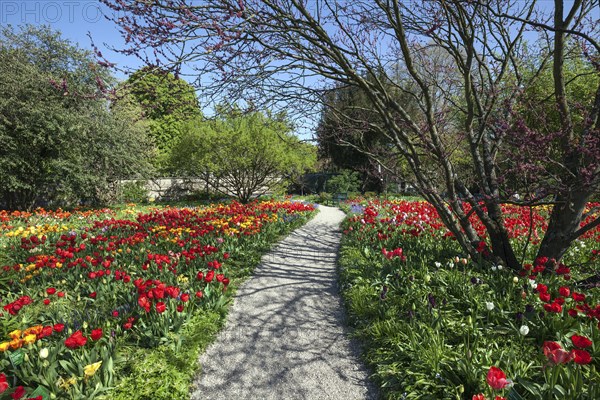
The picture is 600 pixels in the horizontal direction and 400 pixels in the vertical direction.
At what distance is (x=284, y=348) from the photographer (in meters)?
3.17

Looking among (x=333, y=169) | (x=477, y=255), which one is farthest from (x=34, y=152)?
(x=333, y=169)

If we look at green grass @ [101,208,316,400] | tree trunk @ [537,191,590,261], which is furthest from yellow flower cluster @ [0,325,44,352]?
tree trunk @ [537,191,590,261]

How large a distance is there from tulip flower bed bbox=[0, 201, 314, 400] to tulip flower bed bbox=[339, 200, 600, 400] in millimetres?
1836

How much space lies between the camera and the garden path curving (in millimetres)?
2592

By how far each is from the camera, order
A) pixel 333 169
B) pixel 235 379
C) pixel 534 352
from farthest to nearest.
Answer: pixel 333 169, pixel 235 379, pixel 534 352

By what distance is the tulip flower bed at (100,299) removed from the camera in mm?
2277

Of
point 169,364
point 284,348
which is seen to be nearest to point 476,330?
point 284,348

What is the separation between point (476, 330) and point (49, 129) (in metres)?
13.3

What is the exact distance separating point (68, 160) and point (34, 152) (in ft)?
3.33

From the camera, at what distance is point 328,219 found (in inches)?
453

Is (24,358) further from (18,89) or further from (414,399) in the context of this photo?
(18,89)

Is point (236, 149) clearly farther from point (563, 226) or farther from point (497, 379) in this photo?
→ point (497, 379)

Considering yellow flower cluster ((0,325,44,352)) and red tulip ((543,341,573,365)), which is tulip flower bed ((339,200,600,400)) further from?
yellow flower cluster ((0,325,44,352))

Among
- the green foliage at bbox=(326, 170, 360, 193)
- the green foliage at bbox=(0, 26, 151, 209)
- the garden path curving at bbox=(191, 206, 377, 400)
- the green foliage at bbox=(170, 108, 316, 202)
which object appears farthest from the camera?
the green foliage at bbox=(326, 170, 360, 193)
